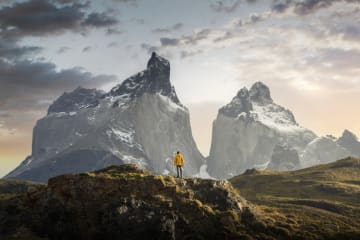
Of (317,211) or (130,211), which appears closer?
(130,211)

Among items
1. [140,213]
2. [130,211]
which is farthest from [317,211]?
[130,211]

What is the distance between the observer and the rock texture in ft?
303

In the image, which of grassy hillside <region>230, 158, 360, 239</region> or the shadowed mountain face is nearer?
the shadowed mountain face

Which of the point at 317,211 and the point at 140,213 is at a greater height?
the point at 317,211

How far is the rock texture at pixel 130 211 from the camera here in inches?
3632

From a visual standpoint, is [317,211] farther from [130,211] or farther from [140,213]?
[130,211]

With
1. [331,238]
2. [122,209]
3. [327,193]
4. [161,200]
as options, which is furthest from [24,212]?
[327,193]

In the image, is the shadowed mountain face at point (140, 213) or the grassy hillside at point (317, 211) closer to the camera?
the shadowed mountain face at point (140, 213)

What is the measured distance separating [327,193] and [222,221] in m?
112

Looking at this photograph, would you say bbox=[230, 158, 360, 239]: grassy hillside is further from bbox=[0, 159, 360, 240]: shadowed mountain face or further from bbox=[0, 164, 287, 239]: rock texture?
bbox=[0, 164, 287, 239]: rock texture

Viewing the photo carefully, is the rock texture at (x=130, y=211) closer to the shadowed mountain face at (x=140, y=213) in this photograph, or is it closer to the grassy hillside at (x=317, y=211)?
the shadowed mountain face at (x=140, y=213)

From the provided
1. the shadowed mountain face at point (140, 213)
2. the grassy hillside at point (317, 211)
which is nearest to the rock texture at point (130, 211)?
the shadowed mountain face at point (140, 213)

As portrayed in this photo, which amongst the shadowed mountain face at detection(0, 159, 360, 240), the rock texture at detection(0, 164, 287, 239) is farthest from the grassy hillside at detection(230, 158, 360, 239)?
the rock texture at detection(0, 164, 287, 239)

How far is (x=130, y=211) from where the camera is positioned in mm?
94250
